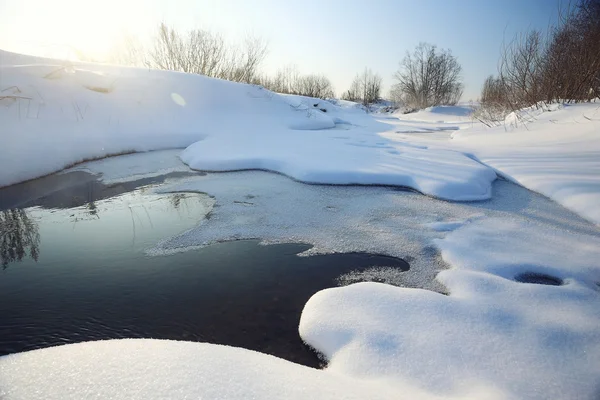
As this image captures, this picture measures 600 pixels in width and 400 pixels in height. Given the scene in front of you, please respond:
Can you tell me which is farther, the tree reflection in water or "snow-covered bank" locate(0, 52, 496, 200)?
"snow-covered bank" locate(0, 52, 496, 200)

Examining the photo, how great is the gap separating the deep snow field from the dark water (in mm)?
132

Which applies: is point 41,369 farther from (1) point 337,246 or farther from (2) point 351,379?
(1) point 337,246

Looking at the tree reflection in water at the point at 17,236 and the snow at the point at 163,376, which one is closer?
the snow at the point at 163,376

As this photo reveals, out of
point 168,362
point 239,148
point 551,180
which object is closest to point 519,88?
point 551,180

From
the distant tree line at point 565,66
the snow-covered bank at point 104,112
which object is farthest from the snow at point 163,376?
the distant tree line at point 565,66

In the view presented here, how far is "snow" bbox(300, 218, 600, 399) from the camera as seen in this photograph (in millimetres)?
1012

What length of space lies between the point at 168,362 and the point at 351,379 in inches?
23.1

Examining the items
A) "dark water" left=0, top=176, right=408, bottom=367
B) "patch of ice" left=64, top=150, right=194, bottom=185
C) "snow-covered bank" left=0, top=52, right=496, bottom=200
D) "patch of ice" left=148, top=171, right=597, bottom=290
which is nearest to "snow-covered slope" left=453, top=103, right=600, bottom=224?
"patch of ice" left=148, top=171, right=597, bottom=290

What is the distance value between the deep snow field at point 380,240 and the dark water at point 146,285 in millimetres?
132

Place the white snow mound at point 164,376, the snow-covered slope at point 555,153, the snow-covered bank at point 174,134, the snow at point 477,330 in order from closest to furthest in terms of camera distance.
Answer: the white snow mound at point 164,376 → the snow at point 477,330 → the snow-covered slope at point 555,153 → the snow-covered bank at point 174,134

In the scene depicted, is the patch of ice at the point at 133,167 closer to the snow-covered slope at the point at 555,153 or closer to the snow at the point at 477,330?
the snow at the point at 477,330

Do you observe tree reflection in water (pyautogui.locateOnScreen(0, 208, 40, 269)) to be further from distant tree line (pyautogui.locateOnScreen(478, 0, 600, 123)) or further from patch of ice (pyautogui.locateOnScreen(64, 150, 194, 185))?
distant tree line (pyautogui.locateOnScreen(478, 0, 600, 123))

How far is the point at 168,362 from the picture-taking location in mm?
1003

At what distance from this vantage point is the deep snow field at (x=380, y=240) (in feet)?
3.21
